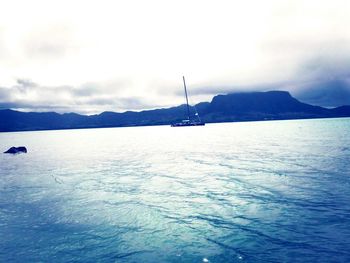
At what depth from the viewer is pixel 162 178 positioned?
1221 inches

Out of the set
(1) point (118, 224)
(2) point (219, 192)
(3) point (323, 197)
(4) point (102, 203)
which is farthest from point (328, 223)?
(4) point (102, 203)

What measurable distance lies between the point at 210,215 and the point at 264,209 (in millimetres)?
3664

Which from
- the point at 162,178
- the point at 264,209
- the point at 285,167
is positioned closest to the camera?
the point at 264,209

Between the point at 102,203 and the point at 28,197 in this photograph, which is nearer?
the point at 102,203

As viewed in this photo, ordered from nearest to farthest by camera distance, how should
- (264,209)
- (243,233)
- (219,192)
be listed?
(243,233) → (264,209) → (219,192)

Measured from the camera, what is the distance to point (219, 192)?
76.8ft

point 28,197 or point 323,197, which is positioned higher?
point 28,197

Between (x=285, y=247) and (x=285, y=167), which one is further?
(x=285, y=167)

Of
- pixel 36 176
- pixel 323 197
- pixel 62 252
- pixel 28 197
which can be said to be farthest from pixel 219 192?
pixel 36 176

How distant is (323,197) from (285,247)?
958 centimetres

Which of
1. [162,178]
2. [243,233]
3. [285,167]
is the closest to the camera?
[243,233]

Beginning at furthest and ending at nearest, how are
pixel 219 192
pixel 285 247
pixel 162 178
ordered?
pixel 162 178 → pixel 219 192 → pixel 285 247

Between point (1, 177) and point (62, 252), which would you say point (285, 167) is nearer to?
point (62, 252)

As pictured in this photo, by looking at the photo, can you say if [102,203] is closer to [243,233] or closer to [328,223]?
[243,233]
